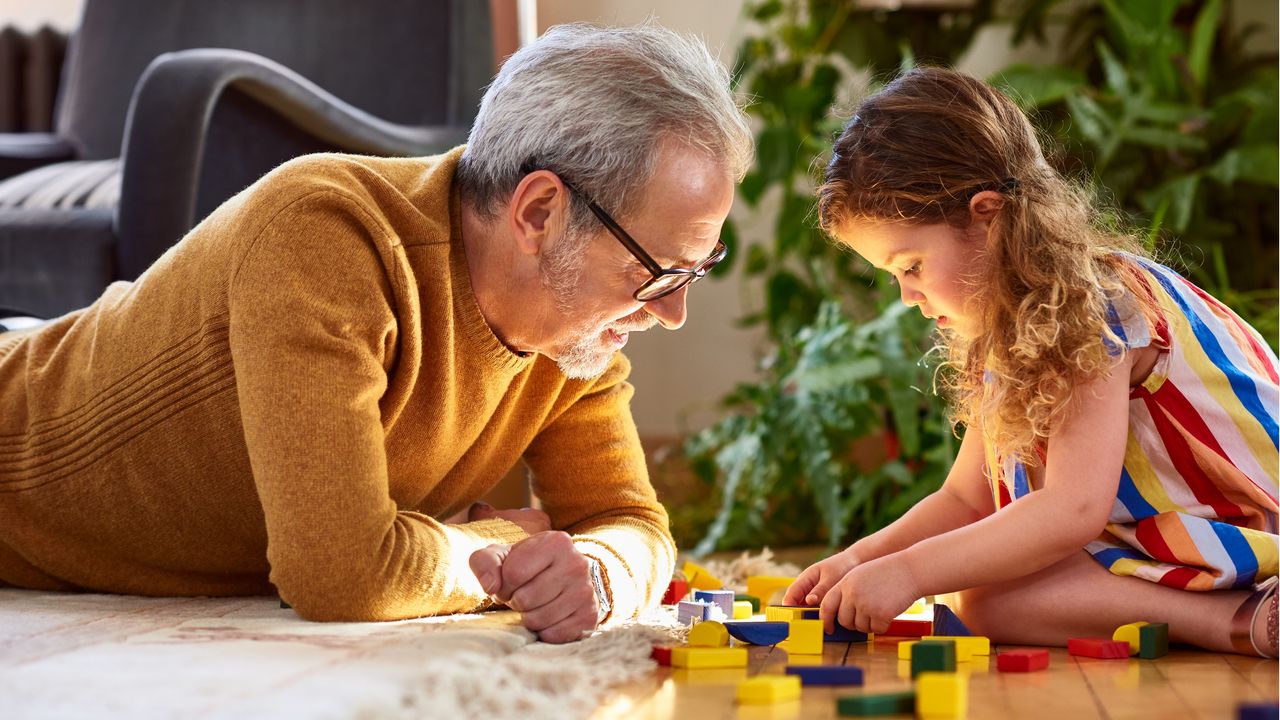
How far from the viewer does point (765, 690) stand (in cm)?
102

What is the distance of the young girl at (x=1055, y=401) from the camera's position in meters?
1.35

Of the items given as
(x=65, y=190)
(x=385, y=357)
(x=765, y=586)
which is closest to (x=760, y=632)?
(x=385, y=357)

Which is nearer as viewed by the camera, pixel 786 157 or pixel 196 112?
A: pixel 196 112

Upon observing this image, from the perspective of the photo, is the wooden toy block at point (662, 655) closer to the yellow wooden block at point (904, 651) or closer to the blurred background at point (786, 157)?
the yellow wooden block at point (904, 651)

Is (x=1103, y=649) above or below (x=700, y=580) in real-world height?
above

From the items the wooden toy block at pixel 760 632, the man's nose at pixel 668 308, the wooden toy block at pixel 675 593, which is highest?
the man's nose at pixel 668 308

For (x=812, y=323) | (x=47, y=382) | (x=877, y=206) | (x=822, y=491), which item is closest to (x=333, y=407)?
(x=47, y=382)

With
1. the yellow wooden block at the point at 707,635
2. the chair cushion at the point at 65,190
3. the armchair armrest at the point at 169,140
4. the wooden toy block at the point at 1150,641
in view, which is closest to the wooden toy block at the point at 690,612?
the yellow wooden block at the point at 707,635

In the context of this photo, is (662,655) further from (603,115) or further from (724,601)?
(603,115)

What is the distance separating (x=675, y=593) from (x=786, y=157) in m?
1.56

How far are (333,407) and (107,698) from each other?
34cm

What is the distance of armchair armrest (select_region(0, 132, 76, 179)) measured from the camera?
8.25 ft

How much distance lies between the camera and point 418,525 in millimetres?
1279

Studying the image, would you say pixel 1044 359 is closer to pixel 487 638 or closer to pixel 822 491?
pixel 487 638
